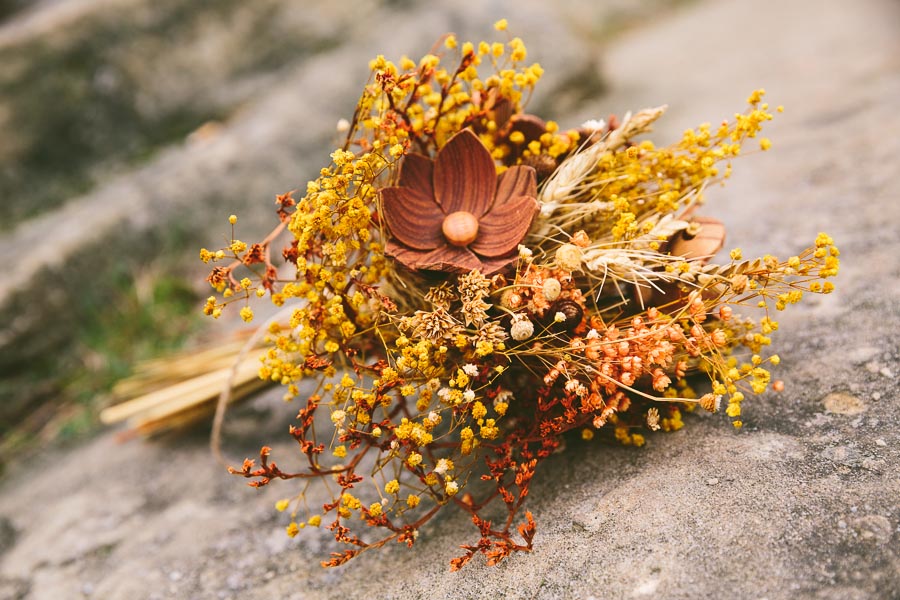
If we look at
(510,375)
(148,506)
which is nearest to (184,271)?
(148,506)

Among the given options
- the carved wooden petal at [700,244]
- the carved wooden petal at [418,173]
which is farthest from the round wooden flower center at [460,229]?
the carved wooden petal at [700,244]

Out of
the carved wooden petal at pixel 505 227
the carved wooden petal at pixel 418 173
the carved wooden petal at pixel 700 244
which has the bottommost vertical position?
the carved wooden petal at pixel 700 244

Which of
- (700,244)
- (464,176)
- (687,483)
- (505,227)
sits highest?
(464,176)

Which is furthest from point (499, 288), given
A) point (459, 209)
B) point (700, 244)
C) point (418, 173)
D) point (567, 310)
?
point (700, 244)

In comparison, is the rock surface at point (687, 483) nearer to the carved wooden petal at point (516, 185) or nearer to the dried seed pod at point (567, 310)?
the dried seed pod at point (567, 310)

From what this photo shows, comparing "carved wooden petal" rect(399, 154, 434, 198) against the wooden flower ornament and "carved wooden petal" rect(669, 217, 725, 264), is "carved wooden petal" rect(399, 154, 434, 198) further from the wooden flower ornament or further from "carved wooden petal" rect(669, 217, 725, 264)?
"carved wooden petal" rect(669, 217, 725, 264)

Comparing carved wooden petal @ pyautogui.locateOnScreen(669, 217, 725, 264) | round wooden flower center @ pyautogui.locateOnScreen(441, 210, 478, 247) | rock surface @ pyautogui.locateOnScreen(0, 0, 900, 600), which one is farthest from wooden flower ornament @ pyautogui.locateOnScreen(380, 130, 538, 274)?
rock surface @ pyautogui.locateOnScreen(0, 0, 900, 600)

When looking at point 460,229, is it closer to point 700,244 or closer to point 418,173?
point 418,173

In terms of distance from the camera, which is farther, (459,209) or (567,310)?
(459,209)

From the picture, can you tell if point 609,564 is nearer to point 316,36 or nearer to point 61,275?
point 61,275
